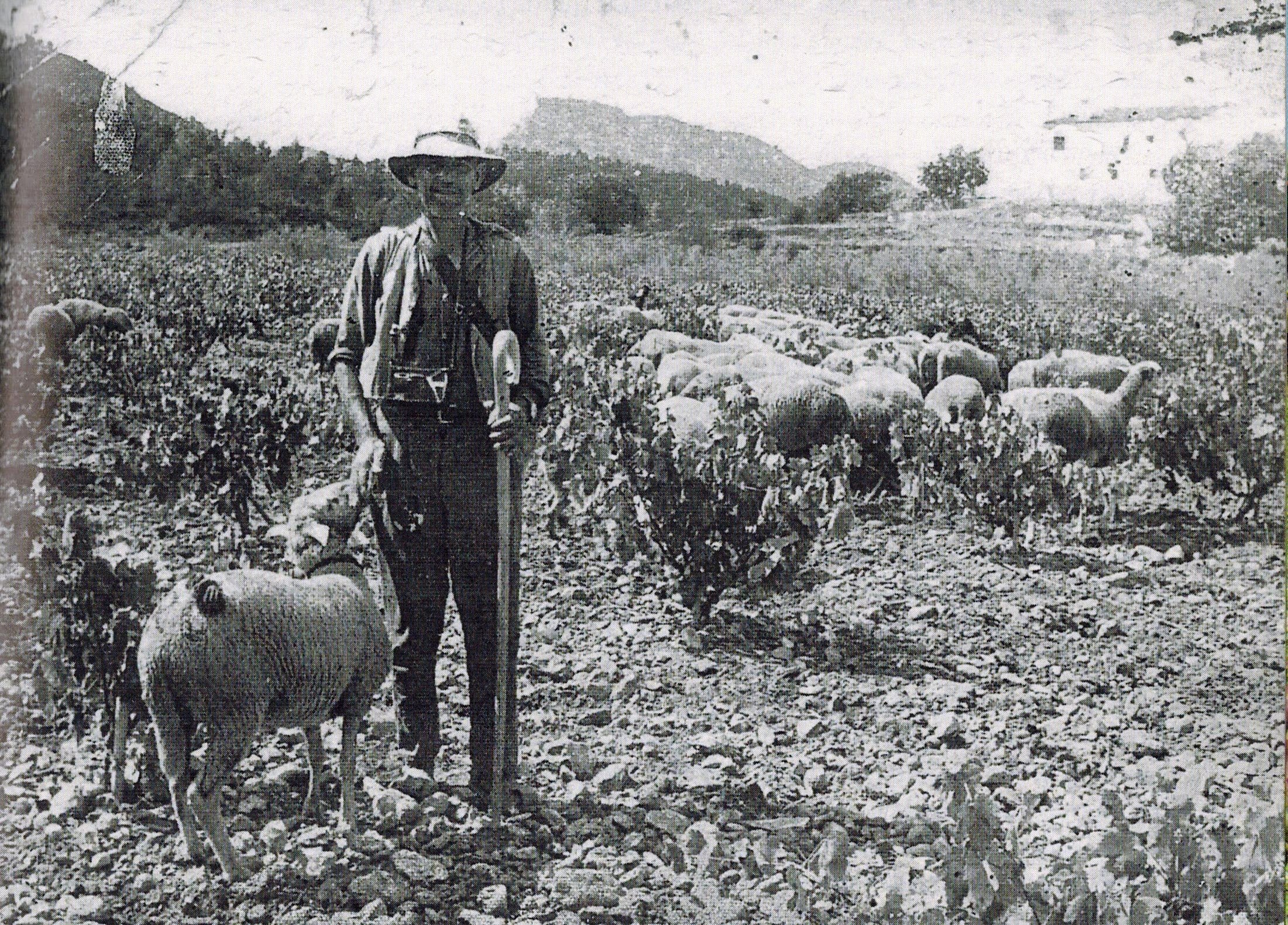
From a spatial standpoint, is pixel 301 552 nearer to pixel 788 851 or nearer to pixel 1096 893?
pixel 788 851

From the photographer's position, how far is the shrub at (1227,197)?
3619 mm

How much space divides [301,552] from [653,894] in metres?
1.33

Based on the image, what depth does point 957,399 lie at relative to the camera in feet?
14.1

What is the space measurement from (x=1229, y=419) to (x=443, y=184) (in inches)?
110

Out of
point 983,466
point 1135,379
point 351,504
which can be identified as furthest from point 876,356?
point 351,504

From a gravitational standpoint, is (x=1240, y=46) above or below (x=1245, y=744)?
above

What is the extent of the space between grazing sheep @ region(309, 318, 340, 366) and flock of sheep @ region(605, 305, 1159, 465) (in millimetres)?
953

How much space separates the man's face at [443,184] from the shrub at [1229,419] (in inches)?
101

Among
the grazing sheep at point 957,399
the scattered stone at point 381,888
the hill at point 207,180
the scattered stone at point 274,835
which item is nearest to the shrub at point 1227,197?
the grazing sheep at point 957,399

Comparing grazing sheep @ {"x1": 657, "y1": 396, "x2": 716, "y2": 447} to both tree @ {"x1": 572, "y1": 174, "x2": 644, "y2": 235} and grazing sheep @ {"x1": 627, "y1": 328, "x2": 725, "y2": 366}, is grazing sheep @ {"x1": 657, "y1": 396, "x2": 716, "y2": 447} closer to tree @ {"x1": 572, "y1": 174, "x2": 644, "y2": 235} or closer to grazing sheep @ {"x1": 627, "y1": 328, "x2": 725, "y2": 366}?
grazing sheep @ {"x1": 627, "y1": 328, "x2": 725, "y2": 366}

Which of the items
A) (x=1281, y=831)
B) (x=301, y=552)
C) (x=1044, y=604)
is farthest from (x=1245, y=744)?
(x=301, y=552)

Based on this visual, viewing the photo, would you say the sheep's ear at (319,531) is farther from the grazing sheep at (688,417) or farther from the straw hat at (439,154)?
the grazing sheep at (688,417)

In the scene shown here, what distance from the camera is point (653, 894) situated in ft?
10.2

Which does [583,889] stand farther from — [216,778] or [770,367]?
[770,367]
